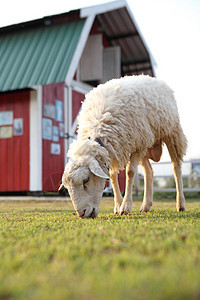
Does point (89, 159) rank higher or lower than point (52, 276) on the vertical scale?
higher

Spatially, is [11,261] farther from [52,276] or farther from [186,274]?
[186,274]

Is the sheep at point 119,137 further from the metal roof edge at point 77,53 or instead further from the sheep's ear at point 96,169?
the metal roof edge at point 77,53

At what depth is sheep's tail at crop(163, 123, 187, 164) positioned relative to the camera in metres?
6.19

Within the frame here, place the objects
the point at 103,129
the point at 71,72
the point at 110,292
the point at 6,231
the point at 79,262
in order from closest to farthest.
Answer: the point at 110,292 → the point at 79,262 → the point at 6,231 → the point at 103,129 → the point at 71,72

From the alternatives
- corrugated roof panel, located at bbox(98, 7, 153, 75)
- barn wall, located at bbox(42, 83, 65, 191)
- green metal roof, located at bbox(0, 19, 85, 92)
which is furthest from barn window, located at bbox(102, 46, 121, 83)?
barn wall, located at bbox(42, 83, 65, 191)

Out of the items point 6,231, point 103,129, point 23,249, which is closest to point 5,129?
point 103,129

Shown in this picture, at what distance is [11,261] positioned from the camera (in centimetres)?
192

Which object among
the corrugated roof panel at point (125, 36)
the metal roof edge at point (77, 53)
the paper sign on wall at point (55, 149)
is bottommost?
the paper sign on wall at point (55, 149)

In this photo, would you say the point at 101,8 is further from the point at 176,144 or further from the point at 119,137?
the point at 119,137

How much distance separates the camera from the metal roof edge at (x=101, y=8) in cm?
1216

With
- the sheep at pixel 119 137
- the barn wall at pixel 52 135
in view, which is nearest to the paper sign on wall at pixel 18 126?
the barn wall at pixel 52 135

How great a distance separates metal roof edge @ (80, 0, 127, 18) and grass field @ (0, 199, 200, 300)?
34.4 feet

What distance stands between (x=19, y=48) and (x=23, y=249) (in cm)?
1142

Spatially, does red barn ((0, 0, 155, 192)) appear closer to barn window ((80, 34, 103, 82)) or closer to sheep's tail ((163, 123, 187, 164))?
barn window ((80, 34, 103, 82))
